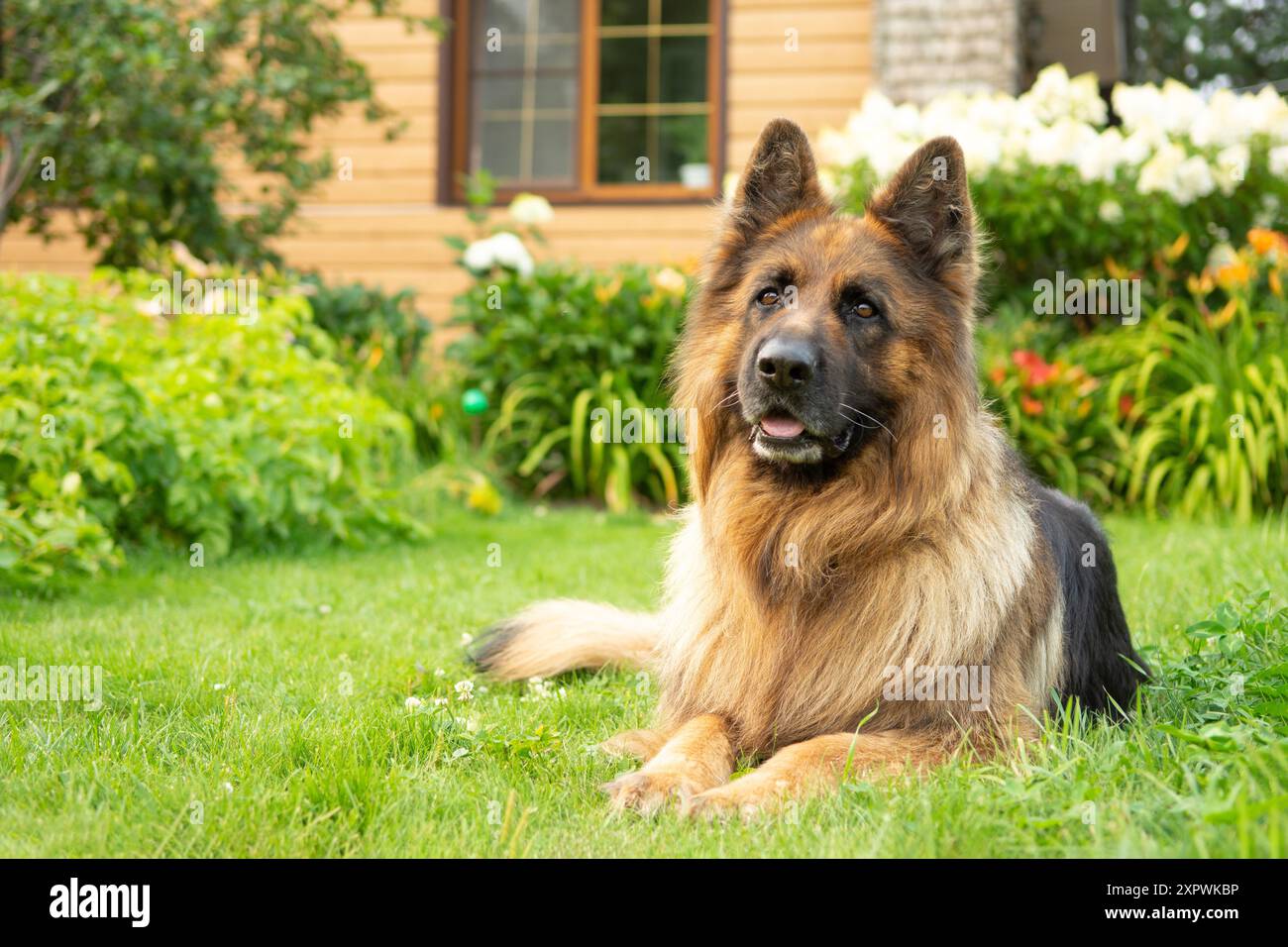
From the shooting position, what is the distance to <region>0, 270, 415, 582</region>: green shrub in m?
5.01

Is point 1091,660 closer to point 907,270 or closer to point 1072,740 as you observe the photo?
point 1072,740

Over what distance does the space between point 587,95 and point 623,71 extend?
467mm

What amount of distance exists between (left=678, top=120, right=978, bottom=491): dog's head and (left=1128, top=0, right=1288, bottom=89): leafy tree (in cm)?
2042

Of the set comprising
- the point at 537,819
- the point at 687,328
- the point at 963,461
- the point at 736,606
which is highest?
the point at 687,328

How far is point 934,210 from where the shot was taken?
3.50 m

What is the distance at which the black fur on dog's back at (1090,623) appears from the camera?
11.9ft

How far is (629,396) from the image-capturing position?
341 inches

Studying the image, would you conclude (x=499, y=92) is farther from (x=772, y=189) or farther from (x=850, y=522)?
(x=850, y=522)

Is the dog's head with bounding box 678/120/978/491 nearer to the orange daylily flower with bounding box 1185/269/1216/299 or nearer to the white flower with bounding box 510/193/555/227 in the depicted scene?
the orange daylily flower with bounding box 1185/269/1216/299

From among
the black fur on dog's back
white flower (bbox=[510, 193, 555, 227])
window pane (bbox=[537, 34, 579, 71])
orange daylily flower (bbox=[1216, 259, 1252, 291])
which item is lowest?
the black fur on dog's back

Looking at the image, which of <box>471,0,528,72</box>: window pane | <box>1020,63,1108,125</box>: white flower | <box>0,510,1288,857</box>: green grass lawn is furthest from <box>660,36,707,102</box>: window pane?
<box>0,510,1288,857</box>: green grass lawn
